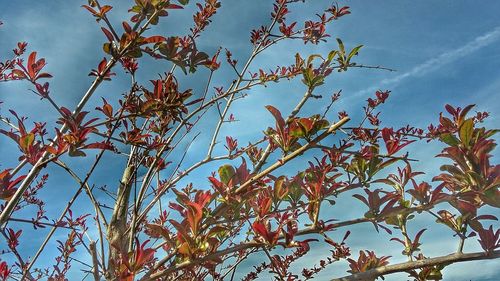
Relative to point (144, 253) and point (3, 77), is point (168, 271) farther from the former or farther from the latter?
point (3, 77)

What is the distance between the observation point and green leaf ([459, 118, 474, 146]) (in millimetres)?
1828

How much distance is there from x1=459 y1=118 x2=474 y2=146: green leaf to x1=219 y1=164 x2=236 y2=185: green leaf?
3.64ft

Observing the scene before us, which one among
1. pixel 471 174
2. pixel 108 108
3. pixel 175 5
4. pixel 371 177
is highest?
pixel 175 5

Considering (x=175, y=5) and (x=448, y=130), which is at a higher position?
(x=175, y=5)

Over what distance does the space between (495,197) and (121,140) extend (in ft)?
5.92

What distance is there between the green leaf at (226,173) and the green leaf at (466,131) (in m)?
1.11

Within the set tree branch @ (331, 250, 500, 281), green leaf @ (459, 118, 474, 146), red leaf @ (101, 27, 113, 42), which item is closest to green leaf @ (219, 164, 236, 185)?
tree branch @ (331, 250, 500, 281)

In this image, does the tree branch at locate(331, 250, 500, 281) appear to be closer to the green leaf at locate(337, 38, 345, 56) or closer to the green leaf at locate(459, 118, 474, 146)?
the green leaf at locate(459, 118, 474, 146)

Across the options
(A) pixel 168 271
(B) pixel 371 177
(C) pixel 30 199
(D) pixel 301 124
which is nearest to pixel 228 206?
(A) pixel 168 271

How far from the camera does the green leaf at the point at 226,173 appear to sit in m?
1.90

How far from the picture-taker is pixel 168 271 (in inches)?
69.4

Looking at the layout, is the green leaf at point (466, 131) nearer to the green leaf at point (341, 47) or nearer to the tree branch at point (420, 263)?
the tree branch at point (420, 263)

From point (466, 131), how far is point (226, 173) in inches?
45.8

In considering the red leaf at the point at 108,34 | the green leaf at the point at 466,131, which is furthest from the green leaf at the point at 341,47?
the red leaf at the point at 108,34
